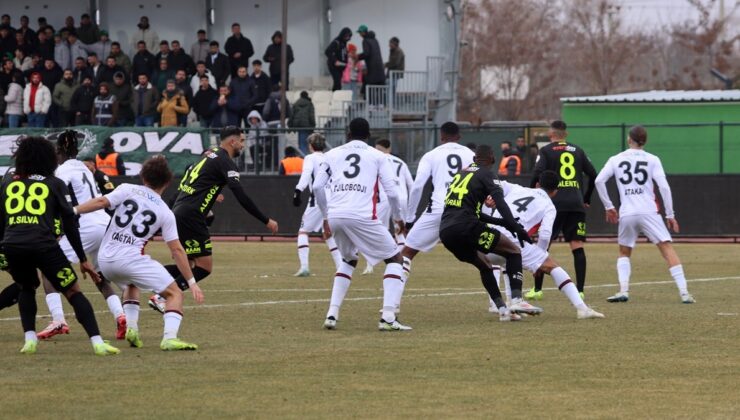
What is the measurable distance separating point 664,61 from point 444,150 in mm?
72750

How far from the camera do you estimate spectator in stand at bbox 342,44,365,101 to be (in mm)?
35938

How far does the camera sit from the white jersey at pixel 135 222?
11.9 m

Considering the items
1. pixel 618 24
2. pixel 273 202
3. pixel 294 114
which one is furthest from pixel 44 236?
pixel 618 24

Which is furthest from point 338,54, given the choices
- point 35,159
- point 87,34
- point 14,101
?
point 35,159

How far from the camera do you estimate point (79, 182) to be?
14.5 m

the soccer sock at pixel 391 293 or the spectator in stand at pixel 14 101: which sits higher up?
the spectator in stand at pixel 14 101

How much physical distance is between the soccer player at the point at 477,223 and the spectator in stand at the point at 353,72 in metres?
21.9

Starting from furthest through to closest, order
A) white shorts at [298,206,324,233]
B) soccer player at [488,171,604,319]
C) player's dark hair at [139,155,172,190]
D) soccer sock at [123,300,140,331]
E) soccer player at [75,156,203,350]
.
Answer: white shorts at [298,206,324,233]
soccer player at [488,171,604,319]
soccer sock at [123,300,140,331]
player's dark hair at [139,155,172,190]
soccer player at [75,156,203,350]

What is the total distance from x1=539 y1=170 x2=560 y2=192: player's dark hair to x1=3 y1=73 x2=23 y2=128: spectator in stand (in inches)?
864

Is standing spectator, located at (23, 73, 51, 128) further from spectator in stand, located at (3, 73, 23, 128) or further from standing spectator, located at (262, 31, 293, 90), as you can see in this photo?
standing spectator, located at (262, 31, 293, 90)

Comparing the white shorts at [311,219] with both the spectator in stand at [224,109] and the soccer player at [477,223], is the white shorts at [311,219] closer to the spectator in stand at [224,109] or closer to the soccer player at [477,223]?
the soccer player at [477,223]

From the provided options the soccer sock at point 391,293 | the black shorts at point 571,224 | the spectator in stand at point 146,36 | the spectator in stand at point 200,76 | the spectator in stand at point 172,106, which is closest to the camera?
the soccer sock at point 391,293

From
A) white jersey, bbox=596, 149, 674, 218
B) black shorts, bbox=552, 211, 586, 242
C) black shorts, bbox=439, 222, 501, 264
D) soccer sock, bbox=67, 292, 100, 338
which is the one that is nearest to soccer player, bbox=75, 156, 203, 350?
soccer sock, bbox=67, 292, 100, 338

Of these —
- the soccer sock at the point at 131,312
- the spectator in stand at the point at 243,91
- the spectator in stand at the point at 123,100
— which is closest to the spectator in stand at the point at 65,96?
the spectator in stand at the point at 123,100
